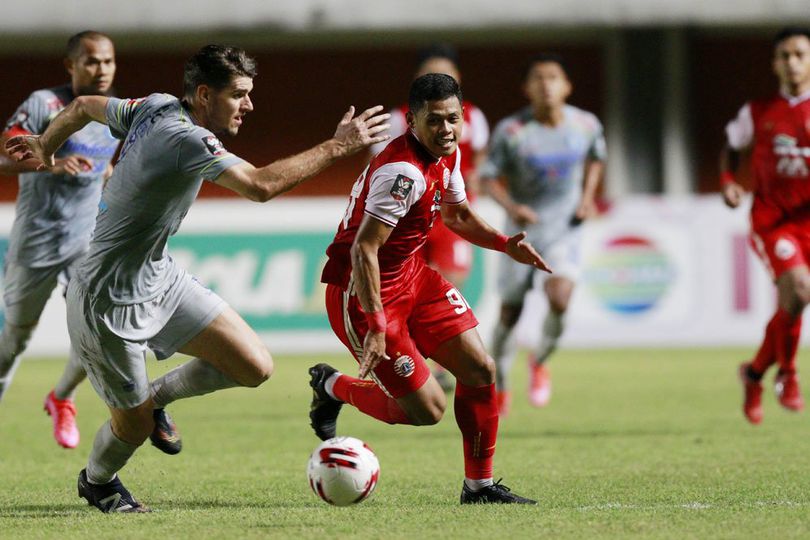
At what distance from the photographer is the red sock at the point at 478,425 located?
638cm

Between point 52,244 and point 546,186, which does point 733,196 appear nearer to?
point 546,186

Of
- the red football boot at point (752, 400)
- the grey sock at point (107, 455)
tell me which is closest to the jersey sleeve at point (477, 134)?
the red football boot at point (752, 400)

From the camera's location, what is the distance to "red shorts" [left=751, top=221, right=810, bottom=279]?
9172 millimetres

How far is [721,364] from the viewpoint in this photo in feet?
45.9

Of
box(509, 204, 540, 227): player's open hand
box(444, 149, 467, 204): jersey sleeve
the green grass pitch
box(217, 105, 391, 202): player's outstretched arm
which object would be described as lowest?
the green grass pitch

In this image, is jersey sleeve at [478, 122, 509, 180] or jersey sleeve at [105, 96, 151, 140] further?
jersey sleeve at [478, 122, 509, 180]

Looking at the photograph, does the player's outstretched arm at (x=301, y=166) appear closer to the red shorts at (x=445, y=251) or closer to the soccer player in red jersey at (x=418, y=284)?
the soccer player in red jersey at (x=418, y=284)

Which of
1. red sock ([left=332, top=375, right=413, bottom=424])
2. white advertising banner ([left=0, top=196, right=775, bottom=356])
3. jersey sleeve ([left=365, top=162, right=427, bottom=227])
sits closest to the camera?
jersey sleeve ([left=365, top=162, right=427, bottom=227])

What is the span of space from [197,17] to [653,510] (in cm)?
1468

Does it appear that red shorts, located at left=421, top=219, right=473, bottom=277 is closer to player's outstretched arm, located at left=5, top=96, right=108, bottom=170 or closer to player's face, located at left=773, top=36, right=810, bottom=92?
player's face, located at left=773, top=36, right=810, bottom=92

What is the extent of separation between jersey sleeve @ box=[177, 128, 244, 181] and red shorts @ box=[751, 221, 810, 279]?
15.4ft

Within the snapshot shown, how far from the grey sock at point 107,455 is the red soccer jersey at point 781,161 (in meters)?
4.94

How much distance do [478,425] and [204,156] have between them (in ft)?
5.81

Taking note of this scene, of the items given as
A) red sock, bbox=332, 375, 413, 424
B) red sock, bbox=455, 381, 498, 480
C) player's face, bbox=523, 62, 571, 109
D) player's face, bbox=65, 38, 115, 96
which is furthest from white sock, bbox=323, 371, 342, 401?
player's face, bbox=523, 62, 571, 109
